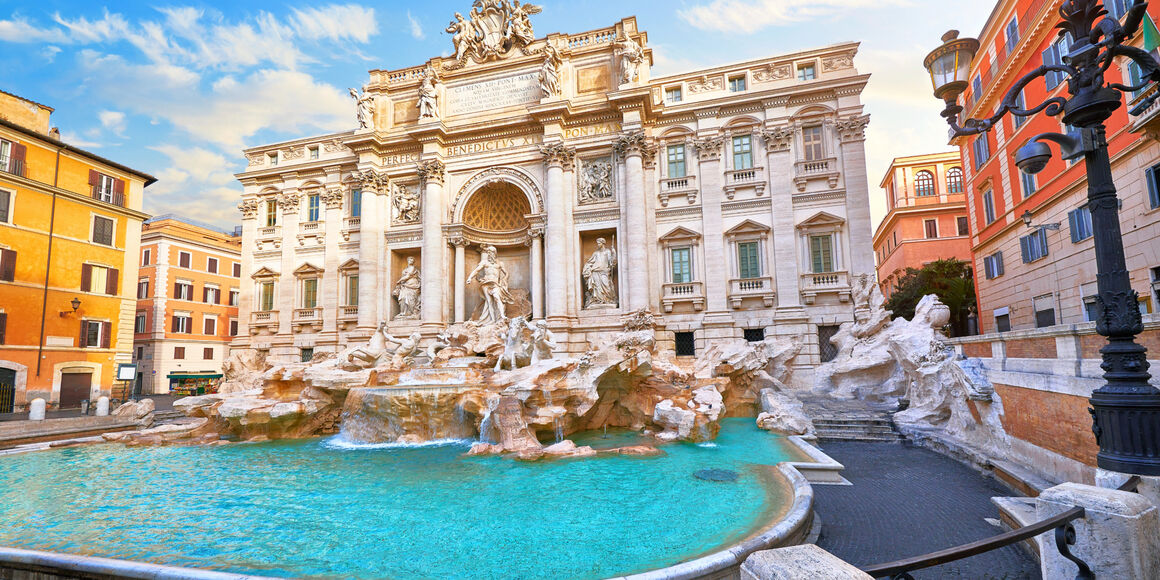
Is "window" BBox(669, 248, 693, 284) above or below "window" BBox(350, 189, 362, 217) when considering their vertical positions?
below

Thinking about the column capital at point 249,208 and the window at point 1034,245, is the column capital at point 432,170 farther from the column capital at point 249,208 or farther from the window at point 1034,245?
the window at point 1034,245

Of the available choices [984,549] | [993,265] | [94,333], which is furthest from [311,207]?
[993,265]

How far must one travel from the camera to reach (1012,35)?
58.3 ft

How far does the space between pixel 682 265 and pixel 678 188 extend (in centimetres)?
314

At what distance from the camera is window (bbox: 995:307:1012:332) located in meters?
19.0

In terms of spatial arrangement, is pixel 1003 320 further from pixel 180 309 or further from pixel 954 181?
pixel 180 309

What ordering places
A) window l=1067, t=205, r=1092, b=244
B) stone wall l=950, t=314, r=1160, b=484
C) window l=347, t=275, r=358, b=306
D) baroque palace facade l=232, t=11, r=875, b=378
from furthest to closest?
window l=347, t=275, r=358, b=306, baroque palace facade l=232, t=11, r=875, b=378, window l=1067, t=205, r=1092, b=244, stone wall l=950, t=314, r=1160, b=484

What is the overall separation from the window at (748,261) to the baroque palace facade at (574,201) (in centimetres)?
6

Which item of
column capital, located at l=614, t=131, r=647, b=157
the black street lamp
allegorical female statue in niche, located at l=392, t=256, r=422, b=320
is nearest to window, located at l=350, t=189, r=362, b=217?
allegorical female statue in niche, located at l=392, t=256, r=422, b=320

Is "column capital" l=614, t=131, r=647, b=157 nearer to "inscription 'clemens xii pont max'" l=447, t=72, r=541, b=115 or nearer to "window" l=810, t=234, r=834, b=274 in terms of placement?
"inscription 'clemens xii pont max'" l=447, t=72, r=541, b=115

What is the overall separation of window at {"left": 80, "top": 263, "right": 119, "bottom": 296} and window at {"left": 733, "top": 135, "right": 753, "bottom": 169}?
27.8 metres

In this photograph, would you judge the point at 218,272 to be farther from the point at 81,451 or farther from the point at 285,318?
the point at 81,451

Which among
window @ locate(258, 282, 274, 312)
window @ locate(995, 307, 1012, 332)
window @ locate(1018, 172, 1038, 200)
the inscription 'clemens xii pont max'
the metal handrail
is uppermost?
the inscription 'clemens xii pont max'

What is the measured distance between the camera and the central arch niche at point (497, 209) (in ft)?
74.5
